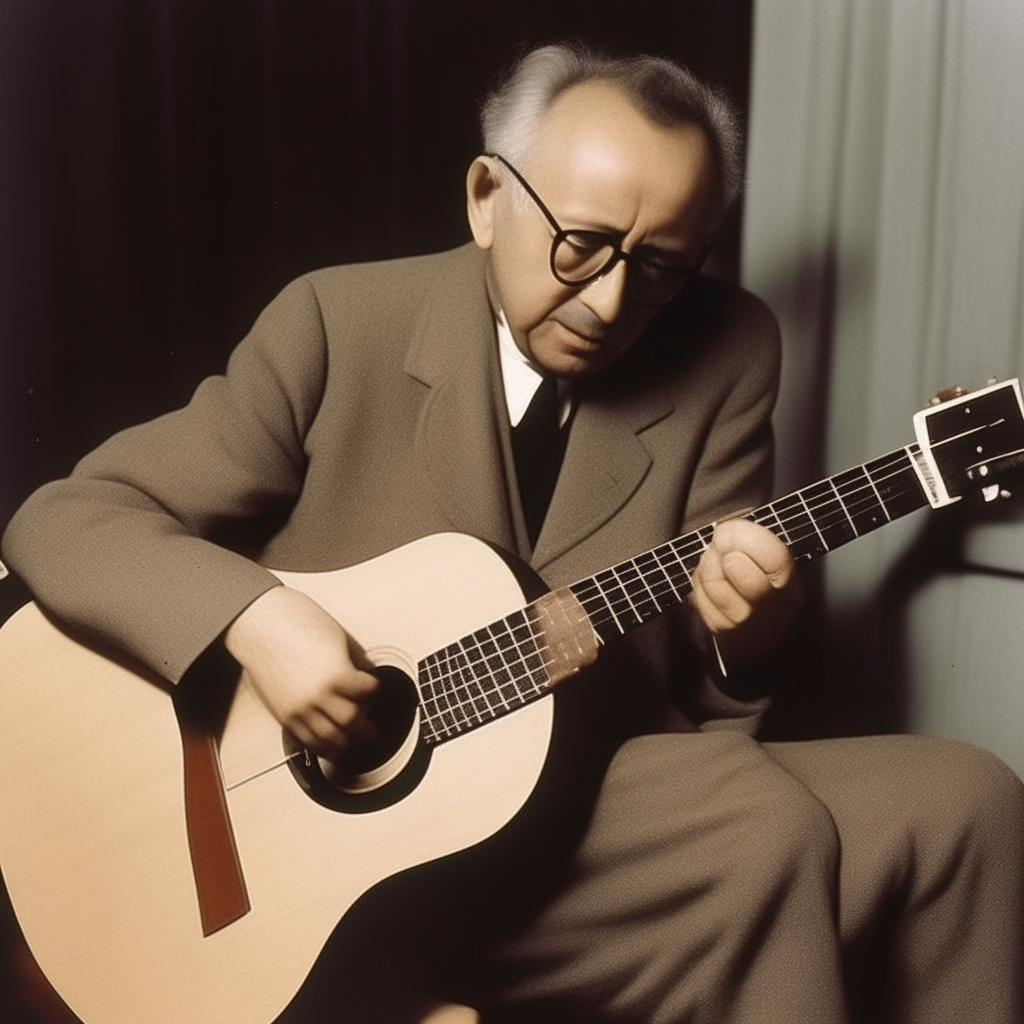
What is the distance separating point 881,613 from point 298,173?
868mm

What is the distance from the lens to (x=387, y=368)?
115cm

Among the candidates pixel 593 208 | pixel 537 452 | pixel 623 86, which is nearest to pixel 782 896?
pixel 537 452

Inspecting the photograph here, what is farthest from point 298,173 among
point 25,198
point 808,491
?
point 808,491

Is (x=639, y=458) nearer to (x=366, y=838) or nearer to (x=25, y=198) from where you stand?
(x=366, y=838)

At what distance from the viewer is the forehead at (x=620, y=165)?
3.32 feet

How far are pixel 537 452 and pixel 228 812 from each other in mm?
435

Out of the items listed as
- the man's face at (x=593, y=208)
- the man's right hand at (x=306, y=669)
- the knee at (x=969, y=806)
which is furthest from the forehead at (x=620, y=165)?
the knee at (x=969, y=806)

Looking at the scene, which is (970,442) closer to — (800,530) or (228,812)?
(800,530)

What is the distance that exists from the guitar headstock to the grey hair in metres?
0.28

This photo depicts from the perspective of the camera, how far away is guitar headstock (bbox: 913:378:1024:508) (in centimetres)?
100

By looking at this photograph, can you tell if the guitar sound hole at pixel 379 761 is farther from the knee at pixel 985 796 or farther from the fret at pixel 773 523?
the knee at pixel 985 796

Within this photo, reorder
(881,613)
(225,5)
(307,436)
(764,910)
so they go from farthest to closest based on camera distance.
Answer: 1. (881,613)
2. (225,5)
3. (307,436)
4. (764,910)

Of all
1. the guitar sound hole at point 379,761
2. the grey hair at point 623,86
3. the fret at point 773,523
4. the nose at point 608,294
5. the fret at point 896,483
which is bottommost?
the guitar sound hole at point 379,761

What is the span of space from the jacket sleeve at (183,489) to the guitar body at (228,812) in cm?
7
